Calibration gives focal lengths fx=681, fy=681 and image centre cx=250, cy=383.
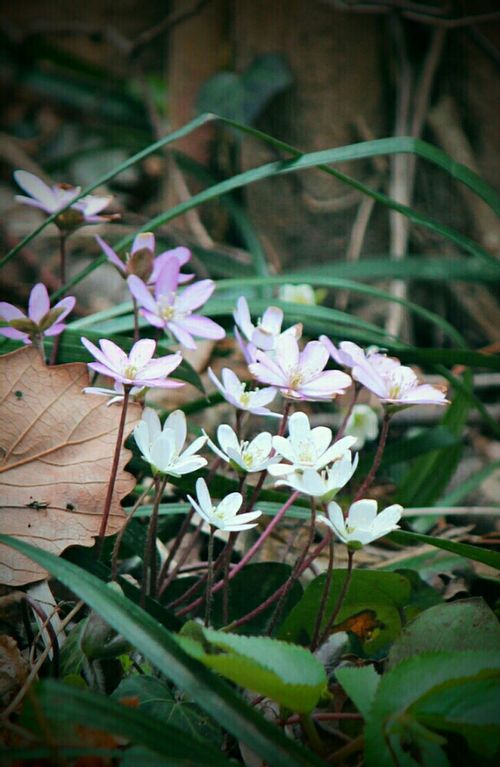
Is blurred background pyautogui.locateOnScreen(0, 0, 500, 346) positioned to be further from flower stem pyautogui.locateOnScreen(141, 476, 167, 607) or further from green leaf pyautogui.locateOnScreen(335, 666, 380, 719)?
green leaf pyautogui.locateOnScreen(335, 666, 380, 719)

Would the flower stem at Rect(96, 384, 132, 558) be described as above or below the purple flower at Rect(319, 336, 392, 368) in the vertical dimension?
below

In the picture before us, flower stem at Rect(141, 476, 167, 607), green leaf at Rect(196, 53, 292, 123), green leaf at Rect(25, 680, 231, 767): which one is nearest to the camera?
green leaf at Rect(25, 680, 231, 767)

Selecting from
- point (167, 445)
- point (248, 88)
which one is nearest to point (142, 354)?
point (167, 445)

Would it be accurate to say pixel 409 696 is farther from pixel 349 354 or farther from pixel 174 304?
pixel 174 304

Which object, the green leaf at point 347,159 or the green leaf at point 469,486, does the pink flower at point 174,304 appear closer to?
the green leaf at point 347,159

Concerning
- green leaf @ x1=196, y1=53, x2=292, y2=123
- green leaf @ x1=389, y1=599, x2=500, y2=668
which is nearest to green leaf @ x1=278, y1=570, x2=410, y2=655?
green leaf @ x1=389, y1=599, x2=500, y2=668
